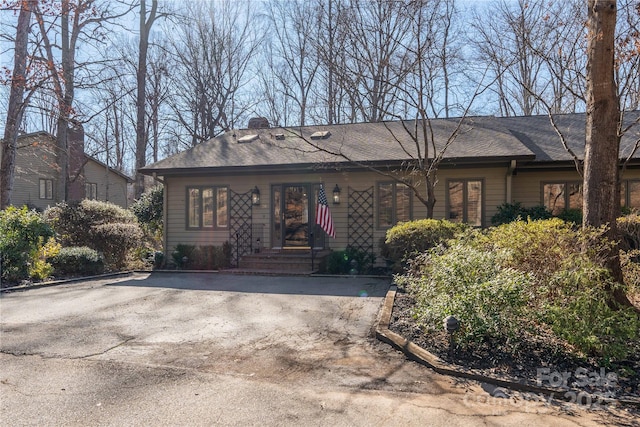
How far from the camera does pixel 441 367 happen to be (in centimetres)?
395

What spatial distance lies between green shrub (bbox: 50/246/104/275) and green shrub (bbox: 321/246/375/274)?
5509 mm

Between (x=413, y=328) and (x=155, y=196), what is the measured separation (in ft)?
44.0

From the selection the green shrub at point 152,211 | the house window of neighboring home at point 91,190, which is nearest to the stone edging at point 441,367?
the green shrub at point 152,211

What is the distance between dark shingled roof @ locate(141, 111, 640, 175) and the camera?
10945 millimetres

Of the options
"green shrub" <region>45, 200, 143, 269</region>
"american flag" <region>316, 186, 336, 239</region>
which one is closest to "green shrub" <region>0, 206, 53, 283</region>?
"green shrub" <region>45, 200, 143, 269</region>

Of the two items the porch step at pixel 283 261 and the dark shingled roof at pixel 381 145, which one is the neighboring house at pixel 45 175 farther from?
the porch step at pixel 283 261

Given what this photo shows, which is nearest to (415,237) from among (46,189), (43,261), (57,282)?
(57,282)

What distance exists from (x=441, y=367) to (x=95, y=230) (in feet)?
33.7

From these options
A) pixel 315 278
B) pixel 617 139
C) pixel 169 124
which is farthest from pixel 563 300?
pixel 169 124

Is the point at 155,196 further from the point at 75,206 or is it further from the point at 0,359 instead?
the point at 0,359

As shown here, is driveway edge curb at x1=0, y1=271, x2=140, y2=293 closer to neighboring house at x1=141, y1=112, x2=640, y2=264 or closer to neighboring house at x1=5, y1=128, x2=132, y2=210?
neighboring house at x1=141, y1=112, x2=640, y2=264

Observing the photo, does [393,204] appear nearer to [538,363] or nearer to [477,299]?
[477,299]

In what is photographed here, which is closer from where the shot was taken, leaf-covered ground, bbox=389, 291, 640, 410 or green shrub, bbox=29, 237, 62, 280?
leaf-covered ground, bbox=389, 291, 640, 410

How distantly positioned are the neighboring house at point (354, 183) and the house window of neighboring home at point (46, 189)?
1567 cm
